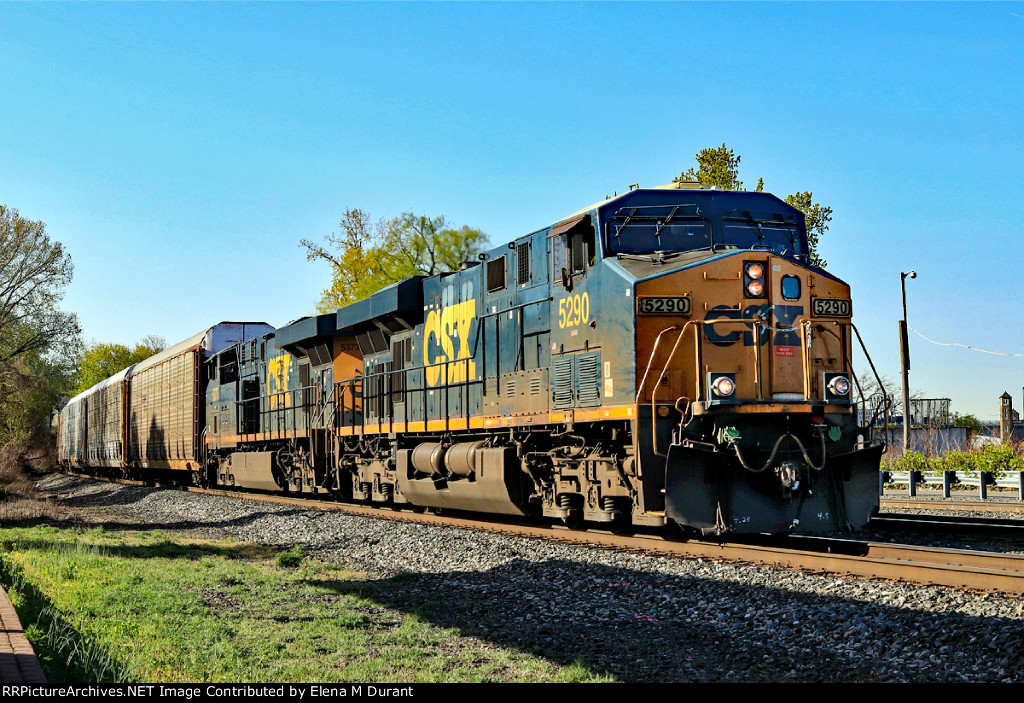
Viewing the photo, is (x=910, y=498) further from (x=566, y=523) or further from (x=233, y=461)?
(x=233, y=461)

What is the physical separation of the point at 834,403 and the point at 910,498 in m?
11.5

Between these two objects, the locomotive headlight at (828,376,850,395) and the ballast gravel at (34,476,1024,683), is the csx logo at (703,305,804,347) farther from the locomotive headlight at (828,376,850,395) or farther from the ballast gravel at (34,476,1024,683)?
the ballast gravel at (34,476,1024,683)

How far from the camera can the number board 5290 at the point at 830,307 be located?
10.3 metres

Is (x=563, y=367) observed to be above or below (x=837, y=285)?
below

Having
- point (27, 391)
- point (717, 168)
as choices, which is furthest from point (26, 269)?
point (717, 168)

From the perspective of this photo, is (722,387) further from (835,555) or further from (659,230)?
(659,230)

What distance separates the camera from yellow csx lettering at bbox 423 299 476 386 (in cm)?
1406

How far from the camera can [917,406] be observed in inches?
2093

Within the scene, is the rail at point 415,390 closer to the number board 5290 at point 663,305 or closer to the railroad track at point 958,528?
the number board 5290 at point 663,305

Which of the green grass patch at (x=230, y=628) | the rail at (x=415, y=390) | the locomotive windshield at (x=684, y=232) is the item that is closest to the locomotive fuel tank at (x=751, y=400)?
the locomotive windshield at (x=684, y=232)

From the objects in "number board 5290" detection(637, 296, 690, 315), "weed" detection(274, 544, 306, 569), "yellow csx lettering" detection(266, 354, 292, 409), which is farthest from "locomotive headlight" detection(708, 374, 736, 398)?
"yellow csx lettering" detection(266, 354, 292, 409)

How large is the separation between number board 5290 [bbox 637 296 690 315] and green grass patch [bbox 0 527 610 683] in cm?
392

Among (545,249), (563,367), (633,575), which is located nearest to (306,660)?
(633,575)

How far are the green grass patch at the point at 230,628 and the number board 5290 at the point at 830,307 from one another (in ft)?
18.0
